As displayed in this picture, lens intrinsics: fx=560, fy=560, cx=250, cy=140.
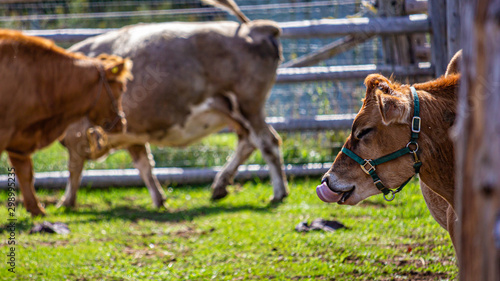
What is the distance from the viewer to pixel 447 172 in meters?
2.80

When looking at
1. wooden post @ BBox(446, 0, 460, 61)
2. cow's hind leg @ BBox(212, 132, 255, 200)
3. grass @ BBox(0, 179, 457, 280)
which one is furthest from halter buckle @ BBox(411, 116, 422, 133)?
cow's hind leg @ BBox(212, 132, 255, 200)

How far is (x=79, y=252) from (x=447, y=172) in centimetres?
323

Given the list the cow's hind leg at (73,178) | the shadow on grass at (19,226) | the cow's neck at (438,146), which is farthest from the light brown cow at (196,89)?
the cow's neck at (438,146)

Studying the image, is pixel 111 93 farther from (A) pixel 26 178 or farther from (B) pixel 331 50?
(B) pixel 331 50

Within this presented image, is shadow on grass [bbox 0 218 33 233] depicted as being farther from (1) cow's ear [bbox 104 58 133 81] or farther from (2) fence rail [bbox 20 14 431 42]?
(2) fence rail [bbox 20 14 431 42]

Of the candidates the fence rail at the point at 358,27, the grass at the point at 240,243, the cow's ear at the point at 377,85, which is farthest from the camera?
the fence rail at the point at 358,27

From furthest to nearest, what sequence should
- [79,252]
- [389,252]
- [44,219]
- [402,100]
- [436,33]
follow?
[436,33]
[44,219]
[79,252]
[389,252]
[402,100]

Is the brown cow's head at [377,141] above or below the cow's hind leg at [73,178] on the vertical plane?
above

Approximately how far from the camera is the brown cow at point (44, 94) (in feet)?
17.8

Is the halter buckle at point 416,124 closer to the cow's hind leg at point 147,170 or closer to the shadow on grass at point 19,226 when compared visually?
the shadow on grass at point 19,226

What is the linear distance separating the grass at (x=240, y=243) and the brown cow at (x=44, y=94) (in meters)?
0.88

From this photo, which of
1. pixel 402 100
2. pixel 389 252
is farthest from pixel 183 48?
pixel 402 100

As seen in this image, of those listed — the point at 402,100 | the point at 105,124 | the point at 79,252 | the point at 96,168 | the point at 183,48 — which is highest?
the point at 402,100

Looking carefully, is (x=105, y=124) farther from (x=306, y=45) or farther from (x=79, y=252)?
(x=306, y=45)
